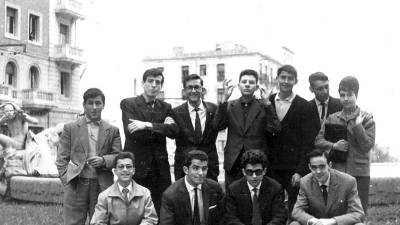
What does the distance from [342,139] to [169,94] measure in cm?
5242

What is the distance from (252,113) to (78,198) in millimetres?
2211

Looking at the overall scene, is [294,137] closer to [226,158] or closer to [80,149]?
[226,158]

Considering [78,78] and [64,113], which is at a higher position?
[78,78]

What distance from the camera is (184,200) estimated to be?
609 cm

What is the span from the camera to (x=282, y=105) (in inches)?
259

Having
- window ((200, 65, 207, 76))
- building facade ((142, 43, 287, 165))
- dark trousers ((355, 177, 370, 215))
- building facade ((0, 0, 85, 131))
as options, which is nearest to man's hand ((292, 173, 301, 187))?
dark trousers ((355, 177, 370, 215))

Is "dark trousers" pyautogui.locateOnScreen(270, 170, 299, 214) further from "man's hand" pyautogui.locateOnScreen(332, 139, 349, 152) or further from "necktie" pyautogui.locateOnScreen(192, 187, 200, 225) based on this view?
"necktie" pyautogui.locateOnScreen(192, 187, 200, 225)

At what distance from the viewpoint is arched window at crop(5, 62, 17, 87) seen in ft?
101

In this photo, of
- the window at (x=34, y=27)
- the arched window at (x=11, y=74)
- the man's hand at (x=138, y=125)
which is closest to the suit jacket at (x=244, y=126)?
the man's hand at (x=138, y=125)

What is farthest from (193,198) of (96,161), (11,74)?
(11,74)

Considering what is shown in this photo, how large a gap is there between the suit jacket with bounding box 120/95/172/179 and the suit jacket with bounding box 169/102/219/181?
166mm

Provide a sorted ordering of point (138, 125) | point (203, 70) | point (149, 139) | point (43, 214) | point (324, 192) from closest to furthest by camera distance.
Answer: point (324, 192) < point (138, 125) < point (149, 139) < point (43, 214) < point (203, 70)

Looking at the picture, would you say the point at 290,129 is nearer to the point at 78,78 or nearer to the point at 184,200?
the point at 184,200

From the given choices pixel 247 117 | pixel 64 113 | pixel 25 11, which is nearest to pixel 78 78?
pixel 64 113
